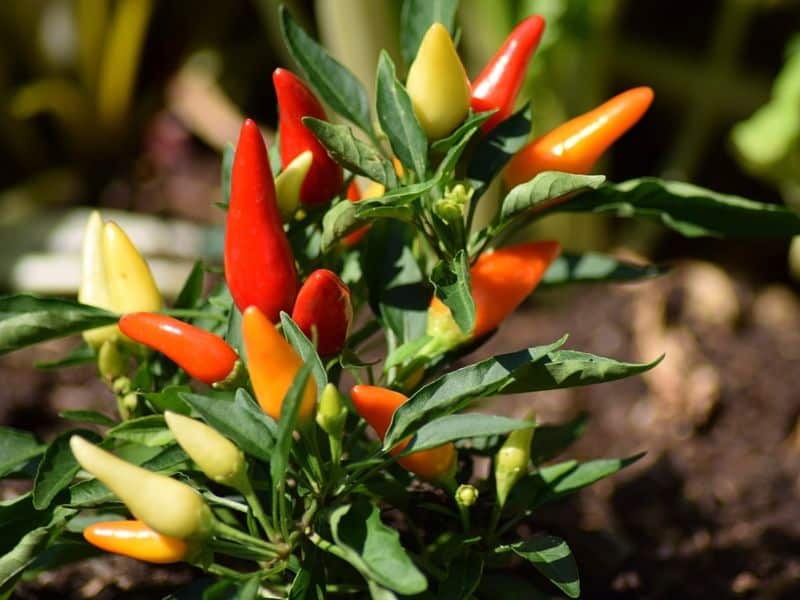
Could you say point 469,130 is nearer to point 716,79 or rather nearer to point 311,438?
point 311,438

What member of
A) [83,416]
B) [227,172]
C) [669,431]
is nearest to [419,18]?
[227,172]

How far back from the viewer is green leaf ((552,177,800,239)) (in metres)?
0.88

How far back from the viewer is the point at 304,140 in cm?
85

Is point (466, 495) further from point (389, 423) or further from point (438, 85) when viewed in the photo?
point (438, 85)

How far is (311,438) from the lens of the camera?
74cm

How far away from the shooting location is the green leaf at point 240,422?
0.70m

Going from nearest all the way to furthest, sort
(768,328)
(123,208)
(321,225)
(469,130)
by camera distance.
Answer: (469,130) < (321,225) < (768,328) < (123,208)

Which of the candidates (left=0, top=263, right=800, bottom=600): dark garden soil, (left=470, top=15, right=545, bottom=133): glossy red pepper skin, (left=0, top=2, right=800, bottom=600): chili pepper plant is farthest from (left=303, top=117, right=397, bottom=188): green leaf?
(left=0, top=263, right=800, bottom=600): dark garden soil

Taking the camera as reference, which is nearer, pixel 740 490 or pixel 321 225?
pixel 321 225

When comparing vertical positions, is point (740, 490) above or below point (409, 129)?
below

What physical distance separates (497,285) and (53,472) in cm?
37

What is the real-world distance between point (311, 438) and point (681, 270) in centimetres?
147

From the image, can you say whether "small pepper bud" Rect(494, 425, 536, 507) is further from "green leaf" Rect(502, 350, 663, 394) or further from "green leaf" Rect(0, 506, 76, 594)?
"green leaf" Rect(0, 506, 76, 594)

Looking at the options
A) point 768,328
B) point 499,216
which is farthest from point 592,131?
point 768,328
